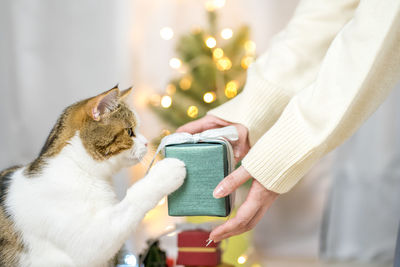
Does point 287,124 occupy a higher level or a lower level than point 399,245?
→ higher

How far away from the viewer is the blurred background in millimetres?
1742

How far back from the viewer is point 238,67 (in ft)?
5.68

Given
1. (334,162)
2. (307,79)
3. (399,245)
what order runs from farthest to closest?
(334,162) < (307,79) < (399,245)

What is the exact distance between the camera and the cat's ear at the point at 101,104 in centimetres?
77

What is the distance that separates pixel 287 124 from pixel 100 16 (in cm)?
146

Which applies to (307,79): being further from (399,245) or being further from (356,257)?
(356,257)

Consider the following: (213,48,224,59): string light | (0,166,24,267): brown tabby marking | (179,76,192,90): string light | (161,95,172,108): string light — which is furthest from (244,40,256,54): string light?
(0,166,24,267): brown tabby marking

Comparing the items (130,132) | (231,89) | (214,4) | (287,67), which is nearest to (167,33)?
(214,4)

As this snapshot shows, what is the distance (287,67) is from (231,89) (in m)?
0.63

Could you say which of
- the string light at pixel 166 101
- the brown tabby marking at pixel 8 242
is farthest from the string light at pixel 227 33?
the brown tabby marking at pixel 8 242

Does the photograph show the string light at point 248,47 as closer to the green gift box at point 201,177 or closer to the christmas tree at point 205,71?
the christmas tree at point 205,71

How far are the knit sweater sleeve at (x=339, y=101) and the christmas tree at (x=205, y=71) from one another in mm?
859

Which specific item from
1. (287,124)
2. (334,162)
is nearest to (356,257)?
(334,162)

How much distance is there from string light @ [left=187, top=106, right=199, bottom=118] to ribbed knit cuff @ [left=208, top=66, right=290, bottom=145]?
0.60 metres
